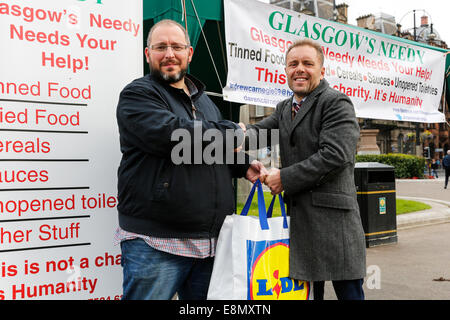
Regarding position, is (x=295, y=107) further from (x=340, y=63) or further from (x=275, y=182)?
(x=340, y=63)

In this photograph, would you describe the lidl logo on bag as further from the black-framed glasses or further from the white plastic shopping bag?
the black-framed glasses

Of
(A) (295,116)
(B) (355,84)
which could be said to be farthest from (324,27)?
(A) (295,116)

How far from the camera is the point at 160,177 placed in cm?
186

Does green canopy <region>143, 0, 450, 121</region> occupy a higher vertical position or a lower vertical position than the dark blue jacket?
higher

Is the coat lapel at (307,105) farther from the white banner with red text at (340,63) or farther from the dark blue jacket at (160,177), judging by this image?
the white banner with red text at (340,63)

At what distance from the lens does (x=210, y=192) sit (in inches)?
77.6

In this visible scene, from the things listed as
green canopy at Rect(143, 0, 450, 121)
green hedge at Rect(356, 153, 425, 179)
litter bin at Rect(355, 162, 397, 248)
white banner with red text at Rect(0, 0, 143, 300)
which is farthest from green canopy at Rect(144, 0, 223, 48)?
green hedge at Rect(356, 153, 425, 179)

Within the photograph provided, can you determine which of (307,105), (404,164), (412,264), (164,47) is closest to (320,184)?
(307,105)

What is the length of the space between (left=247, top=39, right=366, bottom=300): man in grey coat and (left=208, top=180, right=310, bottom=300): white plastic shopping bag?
8 centimetres

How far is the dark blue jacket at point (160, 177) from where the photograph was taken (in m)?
1.82

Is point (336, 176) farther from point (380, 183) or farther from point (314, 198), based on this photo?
point (380, 183)

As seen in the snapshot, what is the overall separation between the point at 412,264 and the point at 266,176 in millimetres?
4153

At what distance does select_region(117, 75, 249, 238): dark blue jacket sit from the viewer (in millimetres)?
1822

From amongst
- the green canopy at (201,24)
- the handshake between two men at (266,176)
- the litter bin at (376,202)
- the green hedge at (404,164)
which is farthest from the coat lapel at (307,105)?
the green hedge at (404,164)
